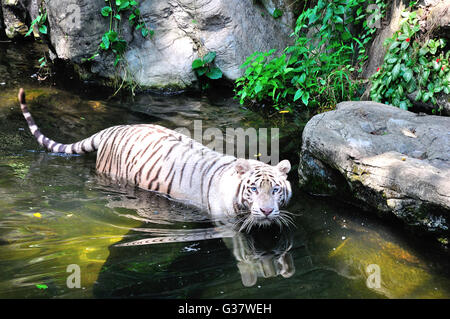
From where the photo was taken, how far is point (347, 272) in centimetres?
324

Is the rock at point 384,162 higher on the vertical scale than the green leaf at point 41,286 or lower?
higher

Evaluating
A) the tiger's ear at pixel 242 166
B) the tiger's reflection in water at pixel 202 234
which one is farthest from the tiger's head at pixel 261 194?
the tiger's reflection in water at pixel 202 234

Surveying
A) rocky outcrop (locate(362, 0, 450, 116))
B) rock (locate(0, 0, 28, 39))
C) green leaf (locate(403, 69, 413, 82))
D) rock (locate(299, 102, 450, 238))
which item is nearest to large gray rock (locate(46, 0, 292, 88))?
rocky outcrop (locate(362, 0, 450, 116))

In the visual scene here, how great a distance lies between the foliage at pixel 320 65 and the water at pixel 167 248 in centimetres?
156

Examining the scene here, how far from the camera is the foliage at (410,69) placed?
5050 mm

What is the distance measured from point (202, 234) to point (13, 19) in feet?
25.1

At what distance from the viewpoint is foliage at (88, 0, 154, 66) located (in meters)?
7.10

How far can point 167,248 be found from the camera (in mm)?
3494

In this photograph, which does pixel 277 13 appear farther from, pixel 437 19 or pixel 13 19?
pixel 13 19

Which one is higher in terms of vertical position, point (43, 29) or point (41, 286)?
point (43, 29)

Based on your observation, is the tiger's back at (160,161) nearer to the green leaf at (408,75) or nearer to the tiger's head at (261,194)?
the tiger's head at (261,194)

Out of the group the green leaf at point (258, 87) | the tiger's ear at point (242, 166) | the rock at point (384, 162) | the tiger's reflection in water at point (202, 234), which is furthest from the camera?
the green leaf at point (258, 87)

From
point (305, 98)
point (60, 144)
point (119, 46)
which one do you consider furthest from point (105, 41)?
point (305, 98)

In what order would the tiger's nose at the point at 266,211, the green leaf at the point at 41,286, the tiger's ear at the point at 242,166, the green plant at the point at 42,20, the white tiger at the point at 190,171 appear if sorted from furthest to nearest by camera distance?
the green plant at the point at 42,20
the tiger's ear at the point at 242,166
the white tiger at the point at 190,171
the tiger's nose at the point at 266,211
the green leaf at the point at 41,286
